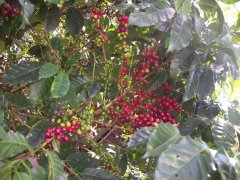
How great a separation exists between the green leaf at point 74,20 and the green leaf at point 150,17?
456mm

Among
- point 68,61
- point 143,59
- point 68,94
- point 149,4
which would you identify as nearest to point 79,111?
point 68,94

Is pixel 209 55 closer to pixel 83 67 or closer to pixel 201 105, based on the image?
pixel 201 105

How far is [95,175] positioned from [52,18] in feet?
2.47

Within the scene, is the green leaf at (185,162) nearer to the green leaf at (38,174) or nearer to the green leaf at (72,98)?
the green leaf at (38,174)

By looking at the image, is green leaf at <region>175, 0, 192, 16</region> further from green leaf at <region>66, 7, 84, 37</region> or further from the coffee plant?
green leaf at <region>66, 7, 84, 37</region>

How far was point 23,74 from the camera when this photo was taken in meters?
1.31

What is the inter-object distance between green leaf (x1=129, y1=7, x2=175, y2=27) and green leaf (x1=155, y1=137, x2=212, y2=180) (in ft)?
1.62

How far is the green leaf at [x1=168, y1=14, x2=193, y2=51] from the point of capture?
117cm

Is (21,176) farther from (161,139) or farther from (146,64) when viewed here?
(146,64)

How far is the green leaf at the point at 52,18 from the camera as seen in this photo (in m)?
1.53

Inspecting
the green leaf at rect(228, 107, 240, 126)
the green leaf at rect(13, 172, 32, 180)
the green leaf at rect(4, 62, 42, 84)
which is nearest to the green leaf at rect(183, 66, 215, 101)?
the green leaf at rect(228, 107, 240, 126)

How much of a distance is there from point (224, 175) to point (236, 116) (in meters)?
0.55

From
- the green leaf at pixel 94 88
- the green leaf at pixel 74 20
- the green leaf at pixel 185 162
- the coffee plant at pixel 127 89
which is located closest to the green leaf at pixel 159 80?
the coffee plant at pixel 127 89

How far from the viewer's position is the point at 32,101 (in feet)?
4.10
